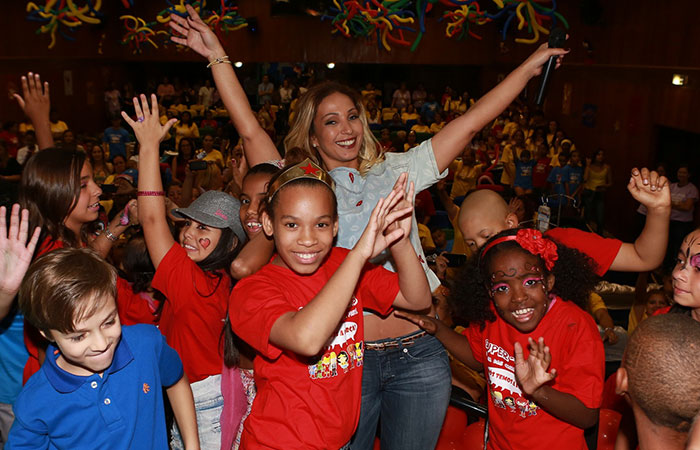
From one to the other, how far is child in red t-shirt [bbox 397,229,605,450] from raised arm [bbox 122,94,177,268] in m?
0.88

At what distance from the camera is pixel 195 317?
224 centimetres

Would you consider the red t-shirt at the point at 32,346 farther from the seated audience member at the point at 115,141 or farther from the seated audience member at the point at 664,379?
the seated audience member at the point at 115,141

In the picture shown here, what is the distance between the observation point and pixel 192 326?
2242 mm

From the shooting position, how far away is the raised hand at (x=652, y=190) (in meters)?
2.02

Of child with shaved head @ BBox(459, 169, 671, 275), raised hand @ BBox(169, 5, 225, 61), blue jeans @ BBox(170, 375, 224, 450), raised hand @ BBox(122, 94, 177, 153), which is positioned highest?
raised hand @ BBox(169, 5, 225, 61)

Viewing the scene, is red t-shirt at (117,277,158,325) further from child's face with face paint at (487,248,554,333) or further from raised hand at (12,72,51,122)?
child's face with face paint at (487,248,554,333)

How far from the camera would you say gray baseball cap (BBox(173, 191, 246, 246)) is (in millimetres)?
2359

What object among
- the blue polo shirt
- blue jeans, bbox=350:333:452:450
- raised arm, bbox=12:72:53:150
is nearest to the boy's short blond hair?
the blue polo shirt

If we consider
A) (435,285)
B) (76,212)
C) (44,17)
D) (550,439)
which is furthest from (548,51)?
(44,17)

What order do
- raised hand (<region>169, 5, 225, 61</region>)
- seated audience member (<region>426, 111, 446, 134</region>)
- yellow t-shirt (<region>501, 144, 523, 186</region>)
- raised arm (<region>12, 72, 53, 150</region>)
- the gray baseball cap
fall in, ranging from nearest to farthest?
raised hand (<region>169, 5, 225, 61</region>) < the gray baseball cap < raised arm (<region>12, 72, 53, 150</region>) < yellow t-shirt (<region>501, 144, 523, 186</region>) < seated audience member (<region>426, 111, 446, 134</region>)

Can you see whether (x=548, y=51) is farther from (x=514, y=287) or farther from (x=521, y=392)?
(x=521, y=392)

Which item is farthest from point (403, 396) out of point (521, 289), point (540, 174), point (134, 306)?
point (540, 174)

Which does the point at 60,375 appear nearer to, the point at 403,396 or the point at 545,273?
the point at 403,396

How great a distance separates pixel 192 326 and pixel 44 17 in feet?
24.5
